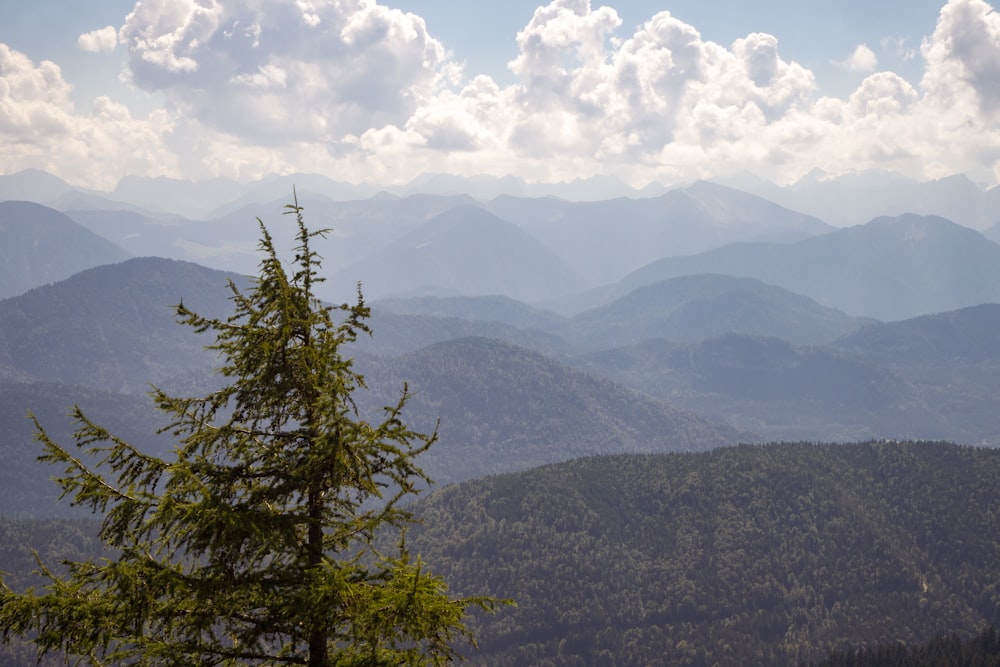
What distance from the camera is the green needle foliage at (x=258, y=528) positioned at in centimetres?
1725

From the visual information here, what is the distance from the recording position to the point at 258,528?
695 inches

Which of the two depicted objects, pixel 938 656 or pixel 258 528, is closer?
pixel 258 528

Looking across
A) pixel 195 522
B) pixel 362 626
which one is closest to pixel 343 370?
pixel 195 522

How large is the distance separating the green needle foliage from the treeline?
186 metres

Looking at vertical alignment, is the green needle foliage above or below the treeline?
above

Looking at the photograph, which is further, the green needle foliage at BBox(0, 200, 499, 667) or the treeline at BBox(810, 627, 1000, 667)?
the treeline at BBox(810, 627, 1000, 667)

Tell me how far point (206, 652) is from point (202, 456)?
5.00 meters

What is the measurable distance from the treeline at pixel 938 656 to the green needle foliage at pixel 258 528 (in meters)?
186

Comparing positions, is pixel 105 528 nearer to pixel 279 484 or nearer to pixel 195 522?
pixel 195 522

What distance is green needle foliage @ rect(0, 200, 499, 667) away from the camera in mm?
17250

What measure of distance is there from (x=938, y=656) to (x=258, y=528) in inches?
7797

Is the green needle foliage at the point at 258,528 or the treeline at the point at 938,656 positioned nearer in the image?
the green needle foliage at the point at 258,528

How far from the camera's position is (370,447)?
60.6ft

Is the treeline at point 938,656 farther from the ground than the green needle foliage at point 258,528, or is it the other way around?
the green needle foliage at point 258,528
